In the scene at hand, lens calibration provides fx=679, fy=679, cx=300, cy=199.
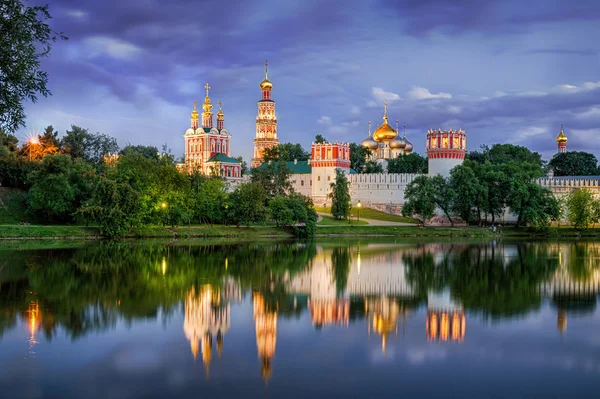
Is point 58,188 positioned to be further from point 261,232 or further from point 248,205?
point 261,232

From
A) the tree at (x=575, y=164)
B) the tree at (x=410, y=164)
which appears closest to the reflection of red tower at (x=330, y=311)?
the tree at (x=410, y=164)

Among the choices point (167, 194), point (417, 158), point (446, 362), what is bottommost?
point (446, 362)

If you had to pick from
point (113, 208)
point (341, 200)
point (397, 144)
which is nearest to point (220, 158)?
point (397, 144)

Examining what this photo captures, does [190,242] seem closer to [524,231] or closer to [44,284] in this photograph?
[44,284]

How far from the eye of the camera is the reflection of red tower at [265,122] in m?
93.8

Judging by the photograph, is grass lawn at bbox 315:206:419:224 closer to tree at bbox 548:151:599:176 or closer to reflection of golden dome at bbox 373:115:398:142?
reflection of golden dome at bbox 373:115:398:142

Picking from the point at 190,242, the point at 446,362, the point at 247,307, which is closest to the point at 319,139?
the point at 190,242

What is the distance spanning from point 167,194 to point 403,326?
34.1m

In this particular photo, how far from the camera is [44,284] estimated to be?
21.7 m

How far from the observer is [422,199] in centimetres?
5556

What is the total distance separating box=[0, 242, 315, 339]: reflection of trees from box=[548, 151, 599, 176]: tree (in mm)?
54583

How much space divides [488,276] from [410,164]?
5224cm

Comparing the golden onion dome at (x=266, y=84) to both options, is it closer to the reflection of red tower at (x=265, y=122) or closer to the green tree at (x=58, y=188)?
the reflection of red tower at (x=265, y=122)

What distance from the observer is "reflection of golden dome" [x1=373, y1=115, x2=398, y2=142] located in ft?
294
